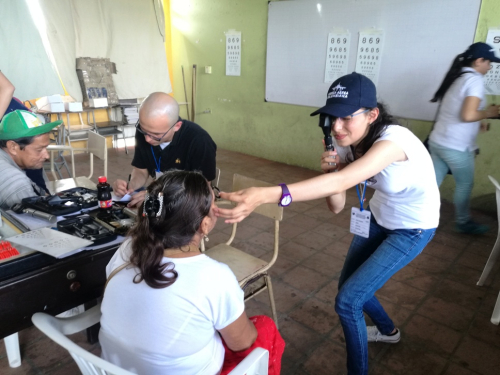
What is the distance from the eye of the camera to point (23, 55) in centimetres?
463

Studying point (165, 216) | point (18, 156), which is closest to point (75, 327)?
point (165, 216)

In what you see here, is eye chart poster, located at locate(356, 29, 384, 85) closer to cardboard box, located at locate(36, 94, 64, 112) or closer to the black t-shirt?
the black t-shirt

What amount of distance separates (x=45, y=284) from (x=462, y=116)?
9.56ft

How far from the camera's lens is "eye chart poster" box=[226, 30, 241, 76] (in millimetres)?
5508

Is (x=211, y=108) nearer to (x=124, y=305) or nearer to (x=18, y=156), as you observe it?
(x=18, y=156)

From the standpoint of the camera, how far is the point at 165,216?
3.19 feet

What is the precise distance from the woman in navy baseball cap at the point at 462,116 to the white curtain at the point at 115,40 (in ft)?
15.3

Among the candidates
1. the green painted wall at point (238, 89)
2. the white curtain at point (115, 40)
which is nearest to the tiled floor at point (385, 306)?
the green painted wall at point (238, 89)

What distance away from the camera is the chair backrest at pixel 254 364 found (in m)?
0.88

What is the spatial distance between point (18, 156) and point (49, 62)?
12.5 feet

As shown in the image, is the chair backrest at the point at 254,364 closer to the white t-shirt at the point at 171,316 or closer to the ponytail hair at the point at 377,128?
the white t-shirt at the point at 171,316

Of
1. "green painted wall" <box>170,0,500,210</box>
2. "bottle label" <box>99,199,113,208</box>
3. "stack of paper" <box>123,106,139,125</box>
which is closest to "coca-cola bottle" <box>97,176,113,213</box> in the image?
"bottle label" <box>99,199,113,208</box>

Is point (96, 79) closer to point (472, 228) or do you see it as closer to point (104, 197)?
point (104, 197)

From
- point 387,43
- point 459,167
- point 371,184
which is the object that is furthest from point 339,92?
point 387,43
